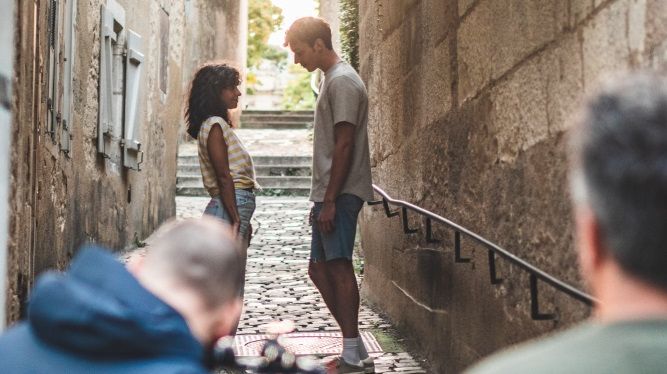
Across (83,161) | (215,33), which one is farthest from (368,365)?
(215,33)

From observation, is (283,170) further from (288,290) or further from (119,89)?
(288,290)

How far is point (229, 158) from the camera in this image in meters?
4.57

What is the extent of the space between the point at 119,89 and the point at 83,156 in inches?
55.1

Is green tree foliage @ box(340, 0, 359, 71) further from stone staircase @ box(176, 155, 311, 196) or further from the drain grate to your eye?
stone staircase @ box(176, 155, 311, 196)

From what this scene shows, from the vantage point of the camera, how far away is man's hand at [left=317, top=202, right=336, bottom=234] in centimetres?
451

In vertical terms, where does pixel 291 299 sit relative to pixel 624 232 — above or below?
below

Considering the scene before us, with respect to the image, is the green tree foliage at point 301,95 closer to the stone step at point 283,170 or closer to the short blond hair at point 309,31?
the stone step at point 283,170

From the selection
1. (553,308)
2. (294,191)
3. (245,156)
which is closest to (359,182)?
(245,156)

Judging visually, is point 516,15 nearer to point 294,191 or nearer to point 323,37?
point 323,37

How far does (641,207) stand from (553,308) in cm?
210

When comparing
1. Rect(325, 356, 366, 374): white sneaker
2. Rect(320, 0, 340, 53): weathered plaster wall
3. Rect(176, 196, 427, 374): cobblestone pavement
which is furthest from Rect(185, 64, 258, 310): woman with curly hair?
Rect(320, 0, 340, 53): weathered plaster wall

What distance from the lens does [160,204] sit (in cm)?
1152

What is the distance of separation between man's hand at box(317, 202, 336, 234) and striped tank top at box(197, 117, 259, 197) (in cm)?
37

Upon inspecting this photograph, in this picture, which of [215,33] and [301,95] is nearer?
[215,33]
